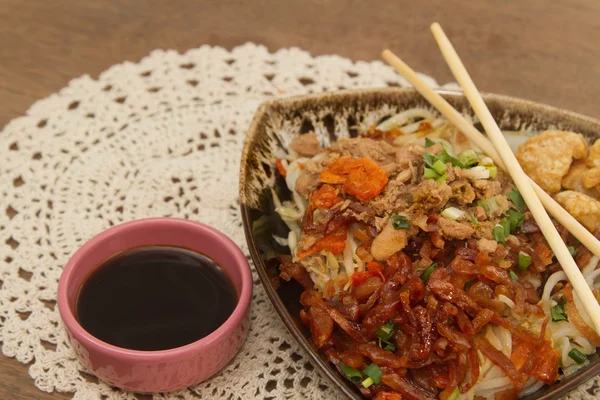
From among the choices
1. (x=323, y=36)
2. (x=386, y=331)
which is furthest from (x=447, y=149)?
(x=323, y=36)

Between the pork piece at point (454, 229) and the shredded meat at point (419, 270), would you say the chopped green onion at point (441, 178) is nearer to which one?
the shredded meat at point (419, 270)

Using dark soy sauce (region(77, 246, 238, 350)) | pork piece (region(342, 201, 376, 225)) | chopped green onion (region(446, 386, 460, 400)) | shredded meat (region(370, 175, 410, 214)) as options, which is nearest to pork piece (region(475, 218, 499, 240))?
Result: shredded meat (region(370, 175, 410, 214))

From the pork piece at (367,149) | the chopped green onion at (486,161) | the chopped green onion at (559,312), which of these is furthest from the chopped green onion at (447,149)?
the chopped green onion at (559,312)

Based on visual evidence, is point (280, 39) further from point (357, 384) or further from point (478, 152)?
point (357, 384)

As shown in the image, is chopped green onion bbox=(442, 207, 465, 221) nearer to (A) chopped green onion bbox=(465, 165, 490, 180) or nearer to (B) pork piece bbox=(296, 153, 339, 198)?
(A) chopped green onion bbox=(465, 165, 490, 180)

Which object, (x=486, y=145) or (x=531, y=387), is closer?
(x=531, y=387)

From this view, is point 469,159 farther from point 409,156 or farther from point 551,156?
point 551,156

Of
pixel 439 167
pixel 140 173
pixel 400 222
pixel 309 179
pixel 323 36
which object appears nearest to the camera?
pixel 400 222
